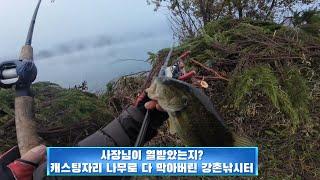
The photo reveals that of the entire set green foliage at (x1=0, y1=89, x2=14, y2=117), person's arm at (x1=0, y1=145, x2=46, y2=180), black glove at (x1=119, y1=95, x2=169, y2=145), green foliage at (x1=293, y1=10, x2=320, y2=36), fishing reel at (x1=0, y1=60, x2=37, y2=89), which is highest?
green foliage at (x1=293, y1=10, x2=320, y2=36)

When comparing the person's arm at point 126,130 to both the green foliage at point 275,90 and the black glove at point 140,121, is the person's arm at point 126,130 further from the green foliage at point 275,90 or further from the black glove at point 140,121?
the green foliage at point 275,90

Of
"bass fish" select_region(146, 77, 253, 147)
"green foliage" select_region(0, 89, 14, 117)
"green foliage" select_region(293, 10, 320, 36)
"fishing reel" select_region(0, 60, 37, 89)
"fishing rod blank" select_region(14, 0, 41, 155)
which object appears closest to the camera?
"bass fish" select_region(146, 77, 253, 147)

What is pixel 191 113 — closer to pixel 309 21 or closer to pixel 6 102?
pixel 6 102

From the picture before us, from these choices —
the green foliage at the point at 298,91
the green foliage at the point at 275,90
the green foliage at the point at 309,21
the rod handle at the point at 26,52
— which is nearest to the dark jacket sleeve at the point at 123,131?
the rod handle at the point at 26,52

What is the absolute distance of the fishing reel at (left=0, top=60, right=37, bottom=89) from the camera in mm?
3227

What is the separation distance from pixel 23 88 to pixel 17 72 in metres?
0.17

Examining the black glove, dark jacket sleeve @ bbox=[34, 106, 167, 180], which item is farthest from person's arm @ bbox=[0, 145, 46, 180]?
→ the black glove

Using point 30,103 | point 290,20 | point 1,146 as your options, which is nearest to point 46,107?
point 1,146

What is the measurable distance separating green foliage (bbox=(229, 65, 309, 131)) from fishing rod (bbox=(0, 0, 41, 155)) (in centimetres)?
171

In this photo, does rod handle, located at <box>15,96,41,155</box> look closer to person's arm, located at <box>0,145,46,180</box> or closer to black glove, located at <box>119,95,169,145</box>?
person's arm, located at <box>0,145,46,180</box>

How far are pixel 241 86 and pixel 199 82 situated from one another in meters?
1.37

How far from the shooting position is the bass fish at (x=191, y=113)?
9.14ft

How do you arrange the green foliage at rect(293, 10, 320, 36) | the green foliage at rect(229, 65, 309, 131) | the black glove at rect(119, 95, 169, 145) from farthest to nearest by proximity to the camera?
the green foliage at rect(293, 10, 320, 36) → the green foliage at rect(229, 65, 309, 131) → the black glove at rect(119, 95, 169, 145)

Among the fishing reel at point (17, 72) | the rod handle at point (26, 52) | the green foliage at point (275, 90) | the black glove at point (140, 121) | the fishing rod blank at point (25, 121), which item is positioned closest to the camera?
the black glove at point (140, 121)
